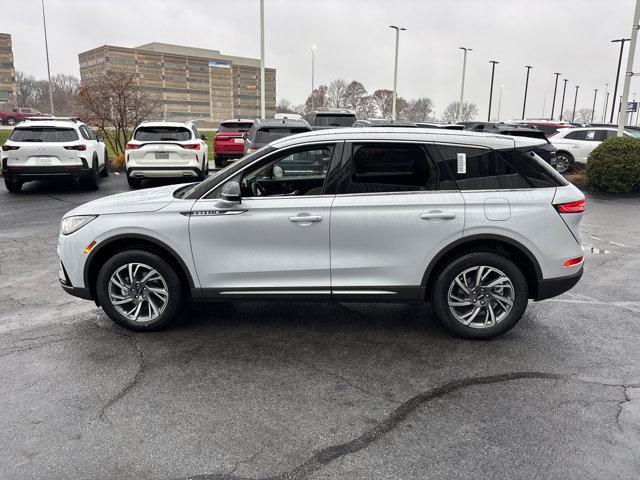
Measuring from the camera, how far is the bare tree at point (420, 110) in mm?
99500

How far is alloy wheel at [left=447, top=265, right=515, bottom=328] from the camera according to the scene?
4.38 meters

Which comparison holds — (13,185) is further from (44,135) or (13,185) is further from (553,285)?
(553,285)

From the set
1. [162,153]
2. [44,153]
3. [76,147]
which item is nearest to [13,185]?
[44,153]

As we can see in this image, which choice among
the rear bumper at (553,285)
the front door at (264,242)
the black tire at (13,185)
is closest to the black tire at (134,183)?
the black tire at (13,185)

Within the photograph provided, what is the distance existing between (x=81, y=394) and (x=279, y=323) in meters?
1.84

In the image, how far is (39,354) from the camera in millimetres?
4207

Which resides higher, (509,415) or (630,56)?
(630,56)

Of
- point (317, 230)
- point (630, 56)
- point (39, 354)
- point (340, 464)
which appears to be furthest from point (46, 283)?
point (630, 56)

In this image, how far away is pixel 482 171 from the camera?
14.3 ft

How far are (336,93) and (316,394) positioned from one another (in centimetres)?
9407

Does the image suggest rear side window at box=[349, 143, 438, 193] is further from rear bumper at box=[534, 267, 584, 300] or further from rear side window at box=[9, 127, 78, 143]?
rear side window at box=[9, 127, 78, 143]

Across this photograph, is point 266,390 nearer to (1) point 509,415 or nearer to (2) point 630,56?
(1) point 509,415

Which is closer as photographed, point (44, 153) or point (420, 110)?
point (44, 153)

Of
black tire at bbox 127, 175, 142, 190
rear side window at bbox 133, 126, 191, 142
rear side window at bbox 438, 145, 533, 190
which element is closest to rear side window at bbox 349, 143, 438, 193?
rear side window at bbox 438, 145, 533, 190
